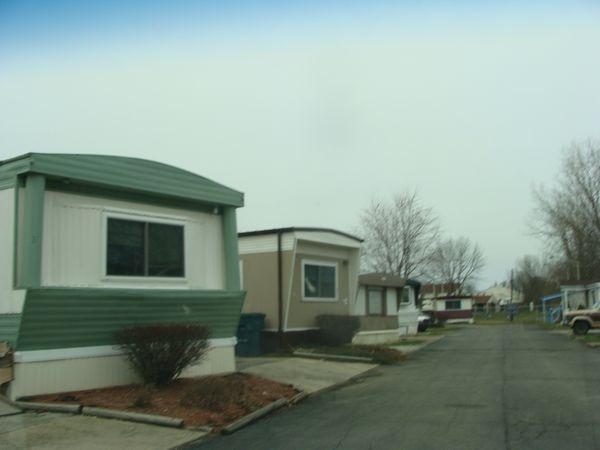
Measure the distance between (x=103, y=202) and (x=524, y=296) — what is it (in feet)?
358

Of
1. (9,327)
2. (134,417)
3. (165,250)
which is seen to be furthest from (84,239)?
(134,417)

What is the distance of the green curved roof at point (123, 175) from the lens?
36.2 ft

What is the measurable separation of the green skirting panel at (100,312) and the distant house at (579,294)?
3451 cm

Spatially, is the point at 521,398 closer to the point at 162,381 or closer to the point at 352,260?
the point at 162,381

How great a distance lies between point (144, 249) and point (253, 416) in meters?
4.19

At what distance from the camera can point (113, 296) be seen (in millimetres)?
11648

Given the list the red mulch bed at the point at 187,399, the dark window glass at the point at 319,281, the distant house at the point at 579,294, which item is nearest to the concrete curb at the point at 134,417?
the red mulch bed at the point at 187,399

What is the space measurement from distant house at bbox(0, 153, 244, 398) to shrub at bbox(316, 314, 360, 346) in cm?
772

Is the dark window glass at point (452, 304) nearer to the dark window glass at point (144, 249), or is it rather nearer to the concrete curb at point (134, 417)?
the dark window glass at point (144, 249)

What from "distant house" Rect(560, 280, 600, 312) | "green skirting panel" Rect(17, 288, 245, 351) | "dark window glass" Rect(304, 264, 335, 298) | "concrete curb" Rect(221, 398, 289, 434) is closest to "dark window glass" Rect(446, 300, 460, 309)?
"distant house" Rect(560, 280, 600, 312)

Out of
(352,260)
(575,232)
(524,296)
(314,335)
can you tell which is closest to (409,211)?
(575,232)

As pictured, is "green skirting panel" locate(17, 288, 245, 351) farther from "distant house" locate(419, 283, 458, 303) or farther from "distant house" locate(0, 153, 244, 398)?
"distant house" locate(419, 283, 458, 303)

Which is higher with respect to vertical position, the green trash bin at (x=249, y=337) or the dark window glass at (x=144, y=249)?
the dark window glass at (x=144, y=249)

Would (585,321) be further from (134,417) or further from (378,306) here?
(134,417)
